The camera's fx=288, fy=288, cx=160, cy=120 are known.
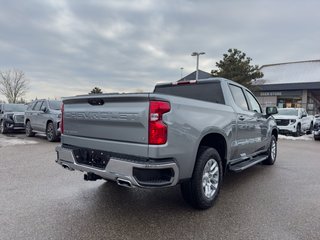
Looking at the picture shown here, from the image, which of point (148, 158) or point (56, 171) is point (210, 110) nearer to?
point (148, 158)

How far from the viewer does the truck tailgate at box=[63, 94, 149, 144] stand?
3.36m

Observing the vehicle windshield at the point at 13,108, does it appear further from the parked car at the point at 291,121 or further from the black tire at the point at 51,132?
the parked car at the point at 291,121

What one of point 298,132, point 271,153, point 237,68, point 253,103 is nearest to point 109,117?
point 253,103

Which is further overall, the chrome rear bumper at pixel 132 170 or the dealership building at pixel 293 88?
the dealership building at pixel 293 88

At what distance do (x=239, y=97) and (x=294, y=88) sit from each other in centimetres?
2848

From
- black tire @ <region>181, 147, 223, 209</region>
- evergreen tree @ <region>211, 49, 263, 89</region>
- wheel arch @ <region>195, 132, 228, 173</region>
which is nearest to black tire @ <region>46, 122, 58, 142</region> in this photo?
wheel arch @ <region>195, 132, 228, 173</region>

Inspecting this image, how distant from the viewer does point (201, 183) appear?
154 inches

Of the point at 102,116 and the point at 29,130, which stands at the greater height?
the point at 102,116

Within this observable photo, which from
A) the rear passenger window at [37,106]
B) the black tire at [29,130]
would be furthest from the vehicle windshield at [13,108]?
the rear passenger window at [37,106]

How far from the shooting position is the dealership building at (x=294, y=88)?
3081cm

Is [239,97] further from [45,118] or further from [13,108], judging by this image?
[13,108]

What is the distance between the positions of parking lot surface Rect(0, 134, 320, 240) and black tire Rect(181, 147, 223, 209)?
147 millimetres

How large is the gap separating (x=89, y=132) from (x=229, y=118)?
88.2 inches

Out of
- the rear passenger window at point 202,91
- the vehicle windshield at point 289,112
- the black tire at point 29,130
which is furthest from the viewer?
the vehicle windshield at point 289,112
